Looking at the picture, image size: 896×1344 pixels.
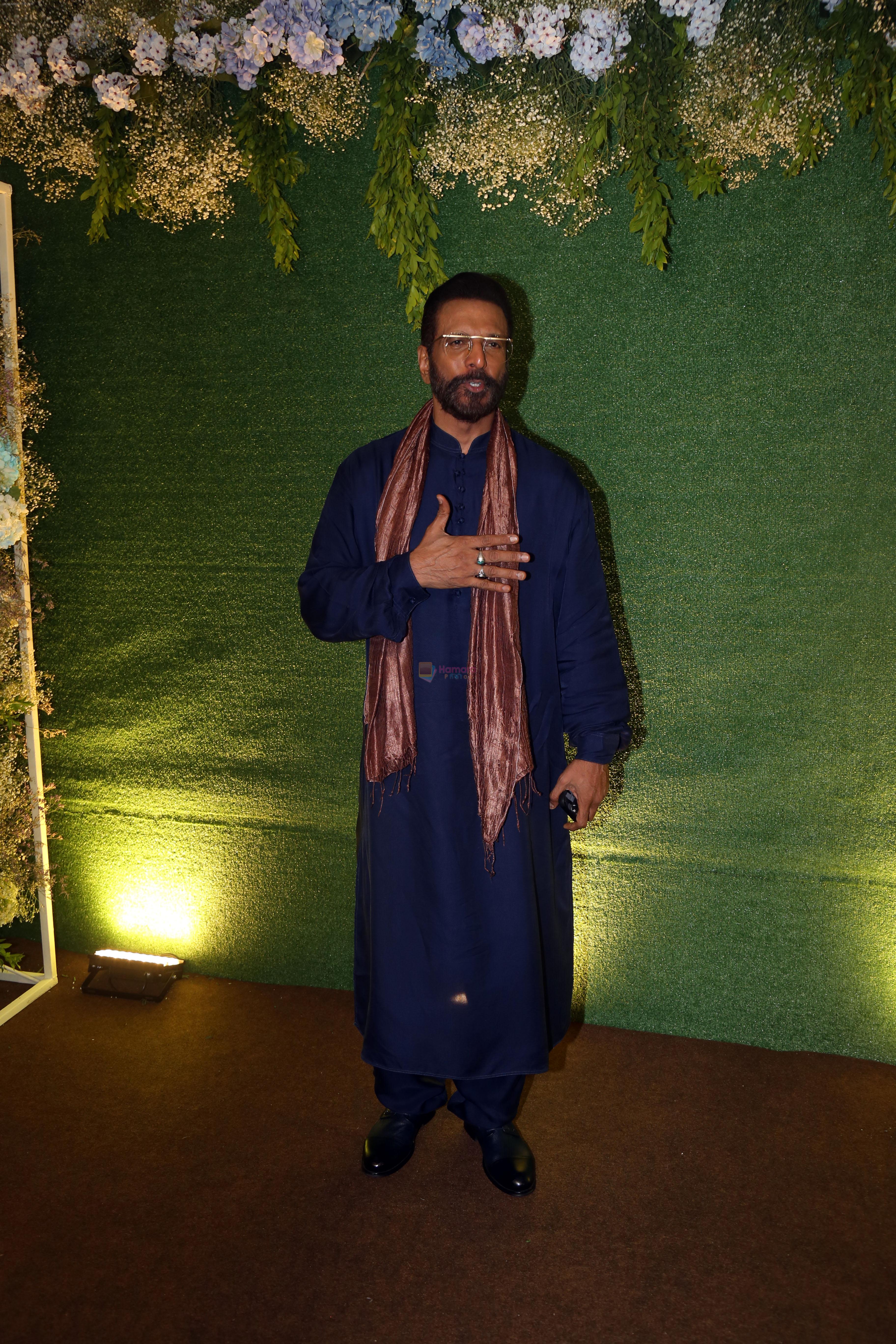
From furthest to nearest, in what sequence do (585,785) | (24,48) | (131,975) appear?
1. (131,975)
2. (24,48)
3. (585,785)

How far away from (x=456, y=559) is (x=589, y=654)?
1.43ft

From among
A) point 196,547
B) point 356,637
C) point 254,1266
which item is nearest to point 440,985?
point 254,1266

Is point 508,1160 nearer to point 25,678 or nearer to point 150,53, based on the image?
point 25,678

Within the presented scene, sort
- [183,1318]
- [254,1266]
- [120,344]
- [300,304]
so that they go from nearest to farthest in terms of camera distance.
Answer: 1. [183,1318]
2. [254,1266]
3. [300,304]
4. [120,344]

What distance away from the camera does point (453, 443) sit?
2.10 meters

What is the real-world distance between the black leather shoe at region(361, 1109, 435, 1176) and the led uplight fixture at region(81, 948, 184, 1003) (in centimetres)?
99

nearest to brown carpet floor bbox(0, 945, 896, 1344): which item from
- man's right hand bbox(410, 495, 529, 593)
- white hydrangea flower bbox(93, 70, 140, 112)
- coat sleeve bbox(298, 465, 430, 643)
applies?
coat sleeve bbox(298, 465, 430, 643)

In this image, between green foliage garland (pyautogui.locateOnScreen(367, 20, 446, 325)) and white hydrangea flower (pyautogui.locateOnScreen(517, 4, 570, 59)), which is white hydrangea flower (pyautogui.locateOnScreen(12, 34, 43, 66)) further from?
white hydrangea flower (pyautogui.locateOnScreen(517, 4, 570, 59))

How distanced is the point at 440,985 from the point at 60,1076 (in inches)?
47.6

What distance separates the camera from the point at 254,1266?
1.91 metres

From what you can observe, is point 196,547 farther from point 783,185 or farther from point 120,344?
point 783,185

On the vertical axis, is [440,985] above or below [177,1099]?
above

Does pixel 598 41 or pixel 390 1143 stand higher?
pixel 598 41

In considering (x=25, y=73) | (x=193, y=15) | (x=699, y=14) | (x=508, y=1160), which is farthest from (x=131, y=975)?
(x=699, y=14)
